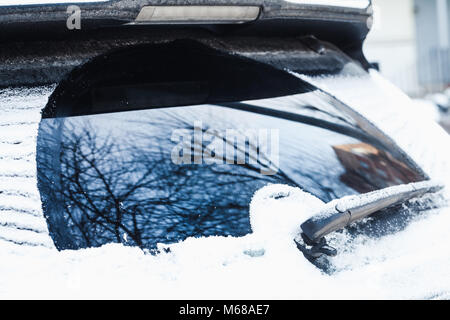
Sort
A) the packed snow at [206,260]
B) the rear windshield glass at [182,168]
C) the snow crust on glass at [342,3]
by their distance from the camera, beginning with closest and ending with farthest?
the packed snow at [206,260] < the rear windshield glass at [182,168] < the snow crust on glass at [342,3]

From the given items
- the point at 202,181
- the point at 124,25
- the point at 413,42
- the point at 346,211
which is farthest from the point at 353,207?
the point at 413,42

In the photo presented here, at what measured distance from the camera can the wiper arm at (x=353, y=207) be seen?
1.22 meters

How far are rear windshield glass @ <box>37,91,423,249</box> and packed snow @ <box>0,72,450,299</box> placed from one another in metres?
0.04

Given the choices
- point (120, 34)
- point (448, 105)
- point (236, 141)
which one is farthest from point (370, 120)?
point (448, 105)

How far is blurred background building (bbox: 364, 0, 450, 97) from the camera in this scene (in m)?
15.6

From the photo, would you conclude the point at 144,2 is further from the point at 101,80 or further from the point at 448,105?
the point at 448,105

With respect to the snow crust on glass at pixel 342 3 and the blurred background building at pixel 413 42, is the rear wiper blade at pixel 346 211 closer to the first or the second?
the snow crust on glass at pixel 342 3

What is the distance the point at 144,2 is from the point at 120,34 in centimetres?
23

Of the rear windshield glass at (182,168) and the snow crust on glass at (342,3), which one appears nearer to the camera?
the rear windshield glass at (182,168)

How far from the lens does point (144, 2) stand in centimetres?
129

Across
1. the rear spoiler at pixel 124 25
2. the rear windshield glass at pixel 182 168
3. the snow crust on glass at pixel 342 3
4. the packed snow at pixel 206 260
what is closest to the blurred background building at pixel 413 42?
the snow crust on glass at pixel 342 3

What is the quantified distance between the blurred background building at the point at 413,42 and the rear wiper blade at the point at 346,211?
14.7m

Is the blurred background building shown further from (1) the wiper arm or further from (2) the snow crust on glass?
(1) the wiper arm

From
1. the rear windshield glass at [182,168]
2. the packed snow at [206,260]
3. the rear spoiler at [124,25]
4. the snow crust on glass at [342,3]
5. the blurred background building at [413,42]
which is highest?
the blurred background building at [413,42]
